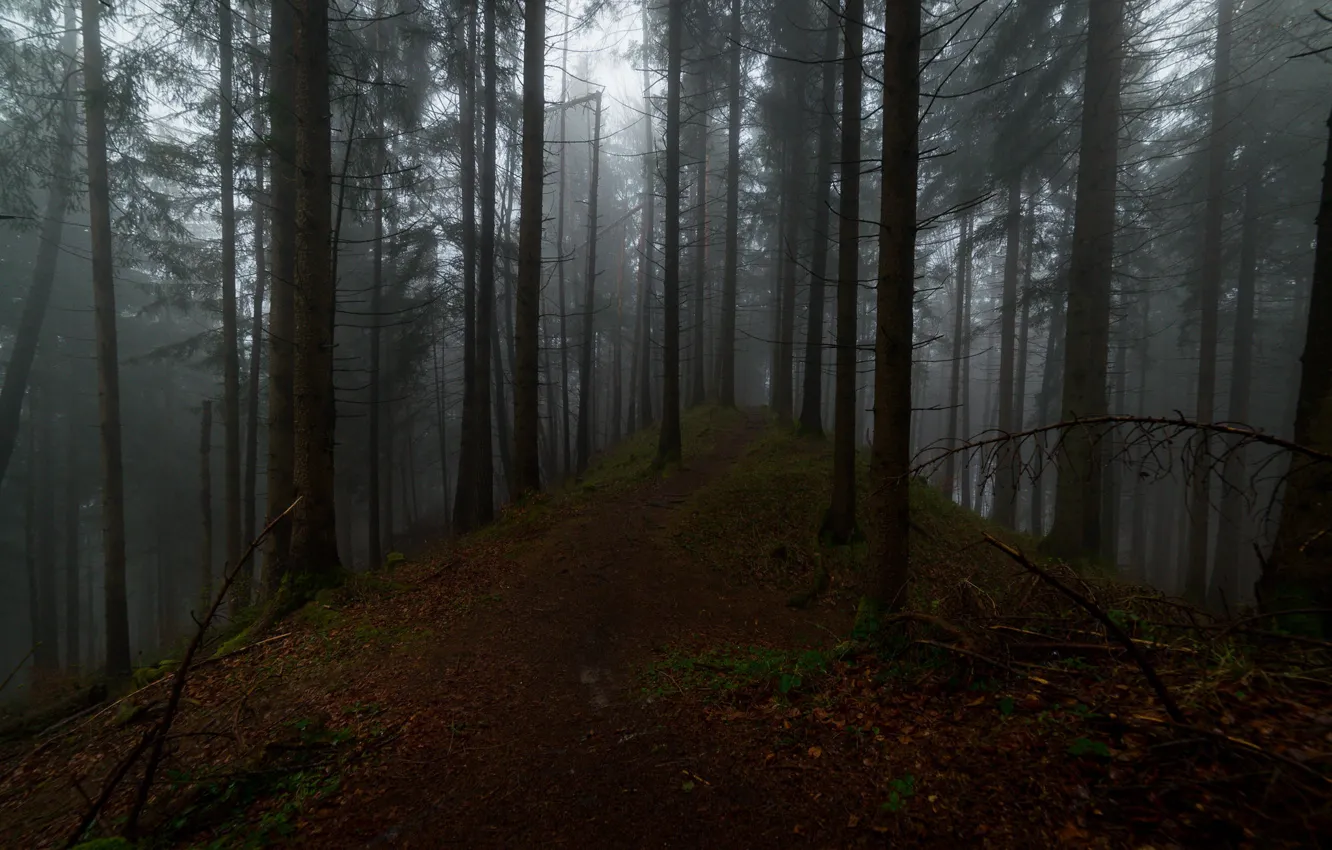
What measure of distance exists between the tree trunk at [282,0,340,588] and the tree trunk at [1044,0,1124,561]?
12.7m

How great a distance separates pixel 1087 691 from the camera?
327 centimetres

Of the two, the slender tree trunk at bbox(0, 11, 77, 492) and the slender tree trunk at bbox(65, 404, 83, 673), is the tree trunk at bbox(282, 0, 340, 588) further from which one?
the slender tree trunk at bbox(65, 404, 83, 673)

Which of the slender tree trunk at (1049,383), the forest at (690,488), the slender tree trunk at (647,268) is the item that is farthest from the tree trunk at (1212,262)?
the slender tree trunk at (647,268)

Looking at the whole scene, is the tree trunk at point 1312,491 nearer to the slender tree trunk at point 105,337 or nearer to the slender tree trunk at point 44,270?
the slender tree trunk at point 105,337

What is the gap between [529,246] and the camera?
37.7 feet

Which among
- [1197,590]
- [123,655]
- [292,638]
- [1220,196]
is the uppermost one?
[1220,196]

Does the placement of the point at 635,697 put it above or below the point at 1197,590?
above

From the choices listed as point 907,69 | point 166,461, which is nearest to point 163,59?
point 907,69

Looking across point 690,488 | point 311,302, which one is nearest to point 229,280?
point 311,302

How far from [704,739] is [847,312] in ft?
23.5

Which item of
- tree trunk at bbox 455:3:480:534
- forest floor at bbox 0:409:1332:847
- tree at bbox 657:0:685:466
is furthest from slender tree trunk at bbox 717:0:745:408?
forest floor at bbox 0:409:1332:847

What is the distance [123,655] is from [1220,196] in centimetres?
2838

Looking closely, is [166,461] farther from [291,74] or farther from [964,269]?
[964,269]

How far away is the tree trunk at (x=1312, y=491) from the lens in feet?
12.2
